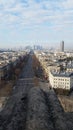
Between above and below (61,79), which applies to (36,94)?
above

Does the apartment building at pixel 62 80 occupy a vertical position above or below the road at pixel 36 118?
below

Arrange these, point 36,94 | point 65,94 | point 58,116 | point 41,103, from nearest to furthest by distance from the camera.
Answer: point 58,116 → point 41,103 → point 36,94 → point 65,94

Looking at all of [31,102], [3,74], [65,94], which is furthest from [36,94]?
[3,74]

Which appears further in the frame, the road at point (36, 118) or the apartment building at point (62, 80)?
the apartment building at point (62, 80)

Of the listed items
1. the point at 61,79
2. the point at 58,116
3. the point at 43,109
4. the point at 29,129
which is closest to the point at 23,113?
the point at 43,109

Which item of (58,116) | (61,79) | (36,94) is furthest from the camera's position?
(61,79)

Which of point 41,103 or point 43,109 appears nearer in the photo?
point 43,109

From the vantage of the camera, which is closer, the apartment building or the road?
the road

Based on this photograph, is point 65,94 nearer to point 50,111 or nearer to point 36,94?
point 36,94

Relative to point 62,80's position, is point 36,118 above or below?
above

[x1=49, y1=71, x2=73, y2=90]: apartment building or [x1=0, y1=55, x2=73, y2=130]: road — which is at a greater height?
[x1=0, y1=55, x2=73, y2=130]: road

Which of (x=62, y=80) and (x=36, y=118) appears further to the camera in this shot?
(x=62, y=80)
